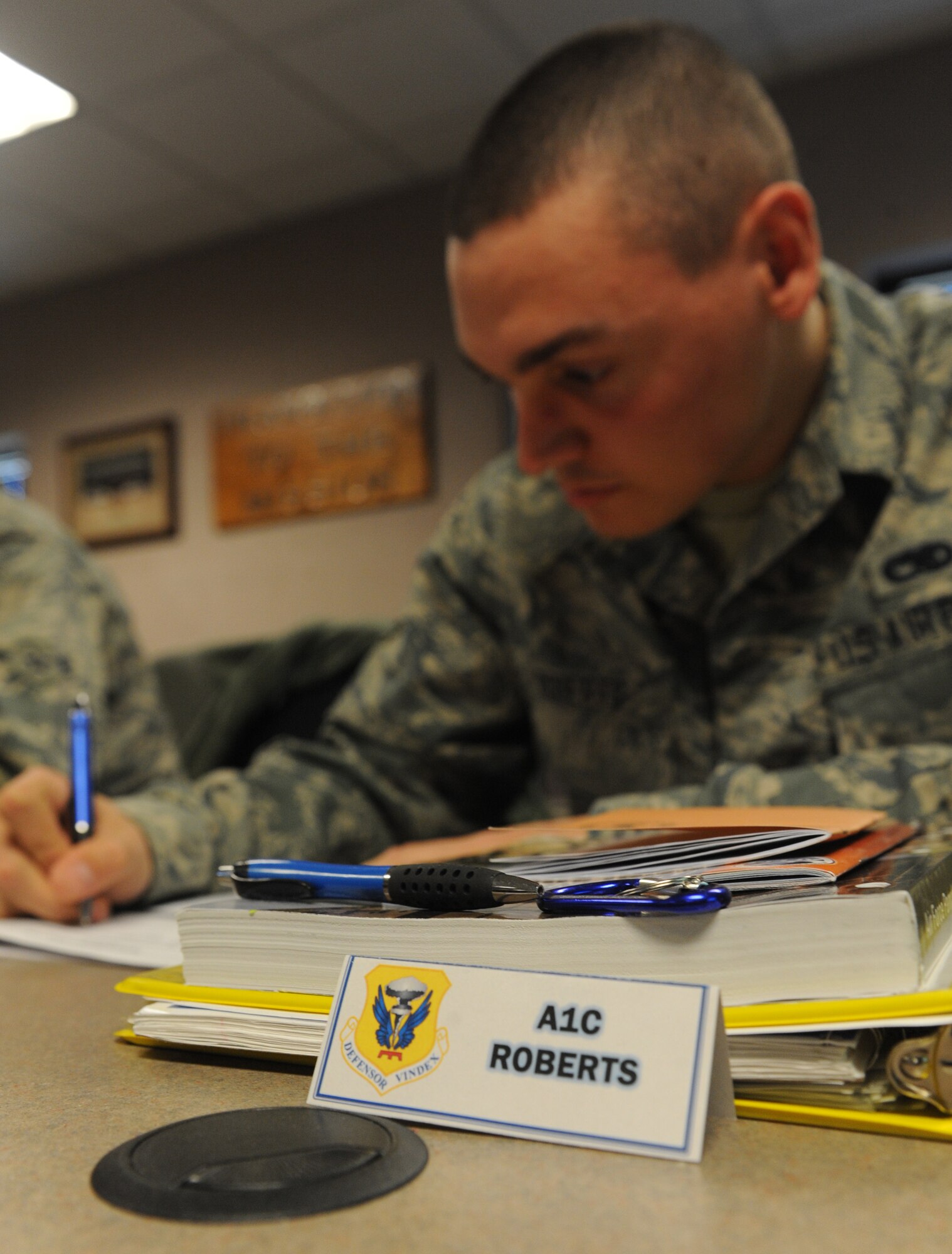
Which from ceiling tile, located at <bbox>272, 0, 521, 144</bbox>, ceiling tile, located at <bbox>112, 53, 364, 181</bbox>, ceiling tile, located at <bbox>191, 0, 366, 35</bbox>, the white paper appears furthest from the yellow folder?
ceiling tile, located at <bbox>272, 0, 521, 144</bbox>

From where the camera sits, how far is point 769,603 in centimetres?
86

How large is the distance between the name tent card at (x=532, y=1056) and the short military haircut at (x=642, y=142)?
61 centimetres

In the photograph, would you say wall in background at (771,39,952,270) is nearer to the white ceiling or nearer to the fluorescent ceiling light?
the white ceiling

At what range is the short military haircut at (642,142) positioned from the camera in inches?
30.6

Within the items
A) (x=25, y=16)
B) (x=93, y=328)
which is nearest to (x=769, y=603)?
(x=25, y=16)

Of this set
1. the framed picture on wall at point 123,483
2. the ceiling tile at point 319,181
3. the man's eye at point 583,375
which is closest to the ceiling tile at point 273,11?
the man's eye at point 583,375

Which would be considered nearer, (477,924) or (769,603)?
(477,924)

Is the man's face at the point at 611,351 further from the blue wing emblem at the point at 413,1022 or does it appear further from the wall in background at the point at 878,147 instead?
the wall in background at the point at 878,147

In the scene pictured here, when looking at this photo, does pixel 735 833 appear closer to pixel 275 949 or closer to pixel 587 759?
pixel 275 949

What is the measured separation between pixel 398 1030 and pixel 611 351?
571 millimetres

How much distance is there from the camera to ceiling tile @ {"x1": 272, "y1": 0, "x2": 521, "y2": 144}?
228 centimetres

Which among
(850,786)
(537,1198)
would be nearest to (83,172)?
(850,786)

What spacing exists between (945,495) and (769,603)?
16 centimetres

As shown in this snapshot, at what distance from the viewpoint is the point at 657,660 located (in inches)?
36.3
